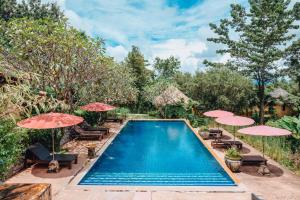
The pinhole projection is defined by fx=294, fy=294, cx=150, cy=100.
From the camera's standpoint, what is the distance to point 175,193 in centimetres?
1023

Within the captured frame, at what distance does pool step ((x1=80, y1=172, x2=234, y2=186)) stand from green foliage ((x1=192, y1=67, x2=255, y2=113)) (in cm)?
1956

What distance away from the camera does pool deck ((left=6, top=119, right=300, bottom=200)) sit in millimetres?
9930

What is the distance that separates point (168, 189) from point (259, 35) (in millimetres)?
23420

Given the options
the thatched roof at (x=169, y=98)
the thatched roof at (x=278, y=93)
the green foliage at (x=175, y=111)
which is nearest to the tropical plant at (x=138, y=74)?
the thatched roof at (x=169, y=98)

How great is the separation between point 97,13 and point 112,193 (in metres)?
17.4

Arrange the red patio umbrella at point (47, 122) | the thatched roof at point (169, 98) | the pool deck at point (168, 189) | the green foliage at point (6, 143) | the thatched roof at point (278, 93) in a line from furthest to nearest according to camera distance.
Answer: the thatched roof at point (278, 93) < the thatched roof at point (169, 98) < the red patio umbrella at point (47, 122) < the pool deck at point (168, 189) < the green foliage at point (6, 143)

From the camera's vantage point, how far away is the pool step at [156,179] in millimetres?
11890

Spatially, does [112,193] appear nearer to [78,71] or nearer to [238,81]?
[78,71]

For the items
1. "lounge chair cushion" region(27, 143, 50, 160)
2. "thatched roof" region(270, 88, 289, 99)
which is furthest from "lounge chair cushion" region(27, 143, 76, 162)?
"thatched roof" region(270, 88, 289, 99)

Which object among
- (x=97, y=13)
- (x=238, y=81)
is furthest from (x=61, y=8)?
(x=238, y=81)

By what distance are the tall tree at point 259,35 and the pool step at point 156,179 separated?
65.2ft

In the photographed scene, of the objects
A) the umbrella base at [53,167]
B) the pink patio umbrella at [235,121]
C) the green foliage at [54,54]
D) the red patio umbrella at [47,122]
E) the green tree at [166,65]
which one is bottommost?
the umbrella base at [53,167]

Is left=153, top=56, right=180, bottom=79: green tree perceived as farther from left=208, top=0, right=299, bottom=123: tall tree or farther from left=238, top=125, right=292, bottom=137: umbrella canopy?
left=238, top=125, right=292, bottom=137: umbrella canopy

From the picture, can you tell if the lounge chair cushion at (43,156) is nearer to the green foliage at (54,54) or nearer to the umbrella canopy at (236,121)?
the green foliage at (54,54)
